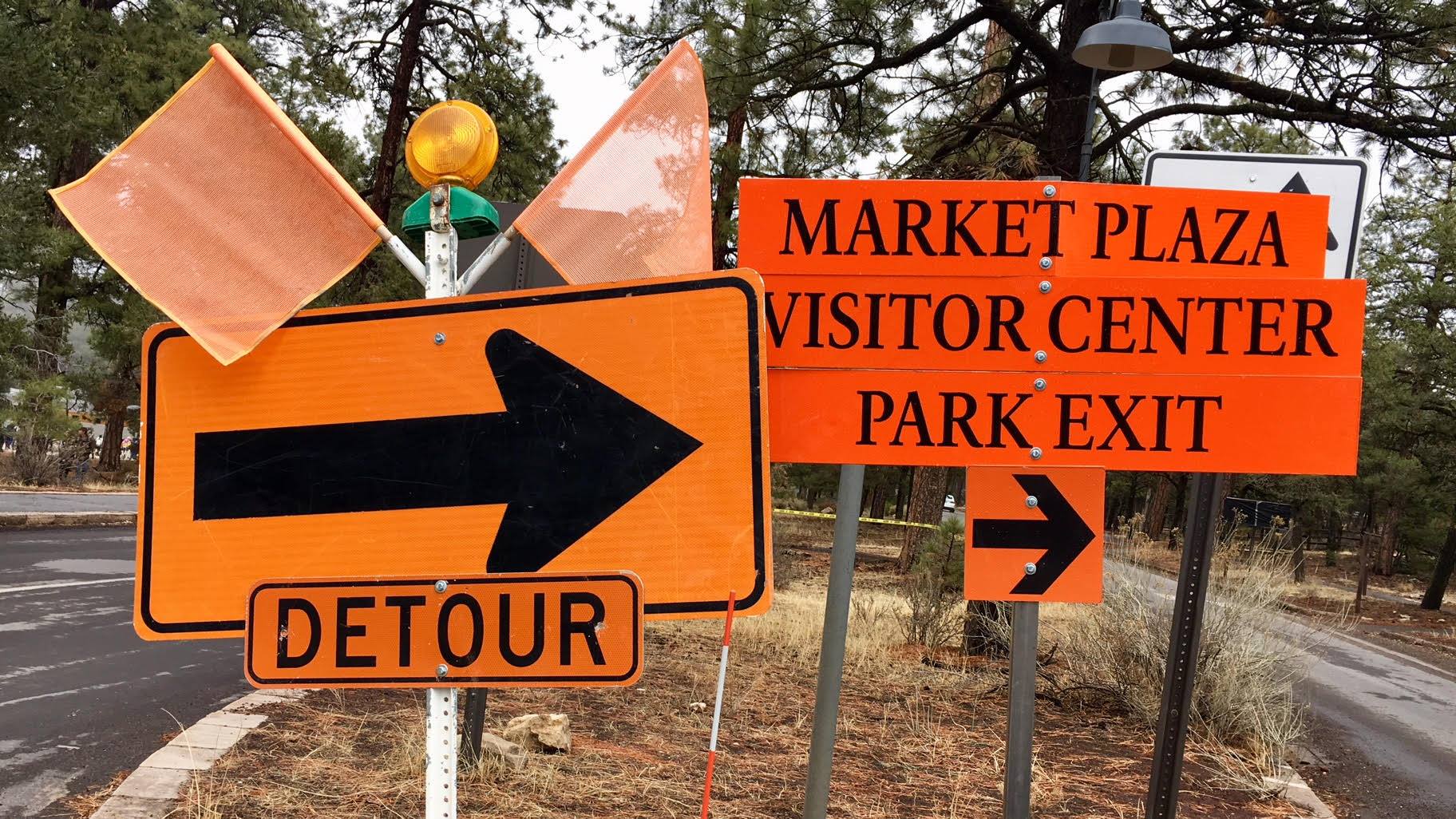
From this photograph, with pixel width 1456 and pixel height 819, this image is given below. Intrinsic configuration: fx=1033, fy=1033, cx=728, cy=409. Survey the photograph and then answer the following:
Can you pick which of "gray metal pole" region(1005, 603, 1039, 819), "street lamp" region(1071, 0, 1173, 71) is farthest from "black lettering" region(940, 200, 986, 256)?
"street lamp" region(1071, 0, 1173, 71)

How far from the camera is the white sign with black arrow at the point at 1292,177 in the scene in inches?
145

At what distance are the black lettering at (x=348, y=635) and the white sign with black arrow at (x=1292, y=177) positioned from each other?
3.00m

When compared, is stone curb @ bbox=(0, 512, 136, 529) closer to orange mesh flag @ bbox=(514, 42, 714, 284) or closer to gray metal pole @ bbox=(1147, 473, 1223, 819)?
gray metal pole @ bbox=(1147, 473, 1223, 819)

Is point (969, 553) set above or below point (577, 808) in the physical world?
above

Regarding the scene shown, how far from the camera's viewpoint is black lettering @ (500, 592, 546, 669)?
1.78 metres

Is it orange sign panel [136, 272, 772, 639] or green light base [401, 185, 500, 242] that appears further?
green light base [401, 185, 500, 242]

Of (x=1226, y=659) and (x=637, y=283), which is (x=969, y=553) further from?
(x=1226, y=659)

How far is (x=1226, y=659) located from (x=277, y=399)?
20.3ft

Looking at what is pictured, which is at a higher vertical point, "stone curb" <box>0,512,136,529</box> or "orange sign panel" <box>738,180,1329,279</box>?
"orange sign panel" <box>738,180,1329,279</box>

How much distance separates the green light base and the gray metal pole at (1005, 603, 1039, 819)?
5.87ft

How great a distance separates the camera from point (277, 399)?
189 cm

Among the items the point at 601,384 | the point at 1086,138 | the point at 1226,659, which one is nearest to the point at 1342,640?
the point at 1226,659

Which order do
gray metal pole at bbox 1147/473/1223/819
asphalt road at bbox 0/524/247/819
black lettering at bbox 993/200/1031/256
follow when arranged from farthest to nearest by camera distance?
1. asphalt road at bbox 0/524/247/819
2. gray metal pole at bbox 1147/473/1223/819
3. black lettering at bbox 993/200/1031/256

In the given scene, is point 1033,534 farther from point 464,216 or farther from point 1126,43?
point 1126,43
